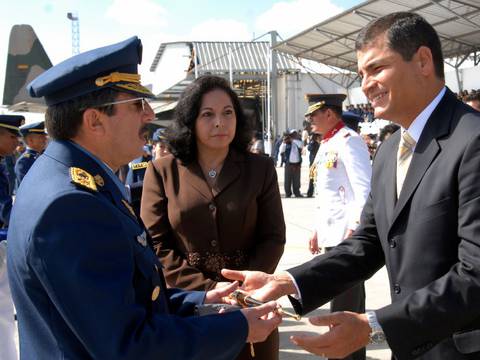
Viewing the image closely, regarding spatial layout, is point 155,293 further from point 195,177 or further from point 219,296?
point 195,177

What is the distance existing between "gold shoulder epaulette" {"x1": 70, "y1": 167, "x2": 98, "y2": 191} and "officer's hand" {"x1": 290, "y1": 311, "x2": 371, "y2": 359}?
0.96 m

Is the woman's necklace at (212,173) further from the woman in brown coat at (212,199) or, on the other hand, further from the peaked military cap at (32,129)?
the peaked military cap at (32,129)

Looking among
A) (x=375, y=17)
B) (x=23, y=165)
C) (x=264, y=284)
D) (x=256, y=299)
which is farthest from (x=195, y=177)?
(x=375, y=17)

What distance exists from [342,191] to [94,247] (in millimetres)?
3512

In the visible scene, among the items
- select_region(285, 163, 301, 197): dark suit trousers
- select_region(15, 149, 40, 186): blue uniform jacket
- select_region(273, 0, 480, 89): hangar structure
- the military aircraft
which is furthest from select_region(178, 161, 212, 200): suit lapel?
the military aircraft

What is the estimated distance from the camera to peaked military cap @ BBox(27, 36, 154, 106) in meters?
1.80

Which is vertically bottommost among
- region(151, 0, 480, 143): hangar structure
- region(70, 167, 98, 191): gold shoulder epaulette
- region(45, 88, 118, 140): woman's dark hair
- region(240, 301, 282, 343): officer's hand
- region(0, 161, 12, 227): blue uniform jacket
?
region(0, 161, 12, 227): blue uniform jacket

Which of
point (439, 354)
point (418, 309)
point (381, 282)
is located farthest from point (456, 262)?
point (381, 282)

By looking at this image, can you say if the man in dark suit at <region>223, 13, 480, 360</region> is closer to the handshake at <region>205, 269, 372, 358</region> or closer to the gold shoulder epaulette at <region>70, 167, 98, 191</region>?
the handshake at <region>205, 269, 372, 358</region>

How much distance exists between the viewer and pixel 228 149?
Result: 325cm

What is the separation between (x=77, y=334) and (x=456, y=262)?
1.35 m

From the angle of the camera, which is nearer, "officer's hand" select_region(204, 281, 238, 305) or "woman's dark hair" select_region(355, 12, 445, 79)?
"woman's dark hair" select_region(355, 12, 445, 79)

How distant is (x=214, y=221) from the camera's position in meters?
2.98

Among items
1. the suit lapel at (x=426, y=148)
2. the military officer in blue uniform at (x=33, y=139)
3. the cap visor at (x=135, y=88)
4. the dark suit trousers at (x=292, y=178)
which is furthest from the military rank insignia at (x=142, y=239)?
the dark suit trousers at (x=292, y=178)
